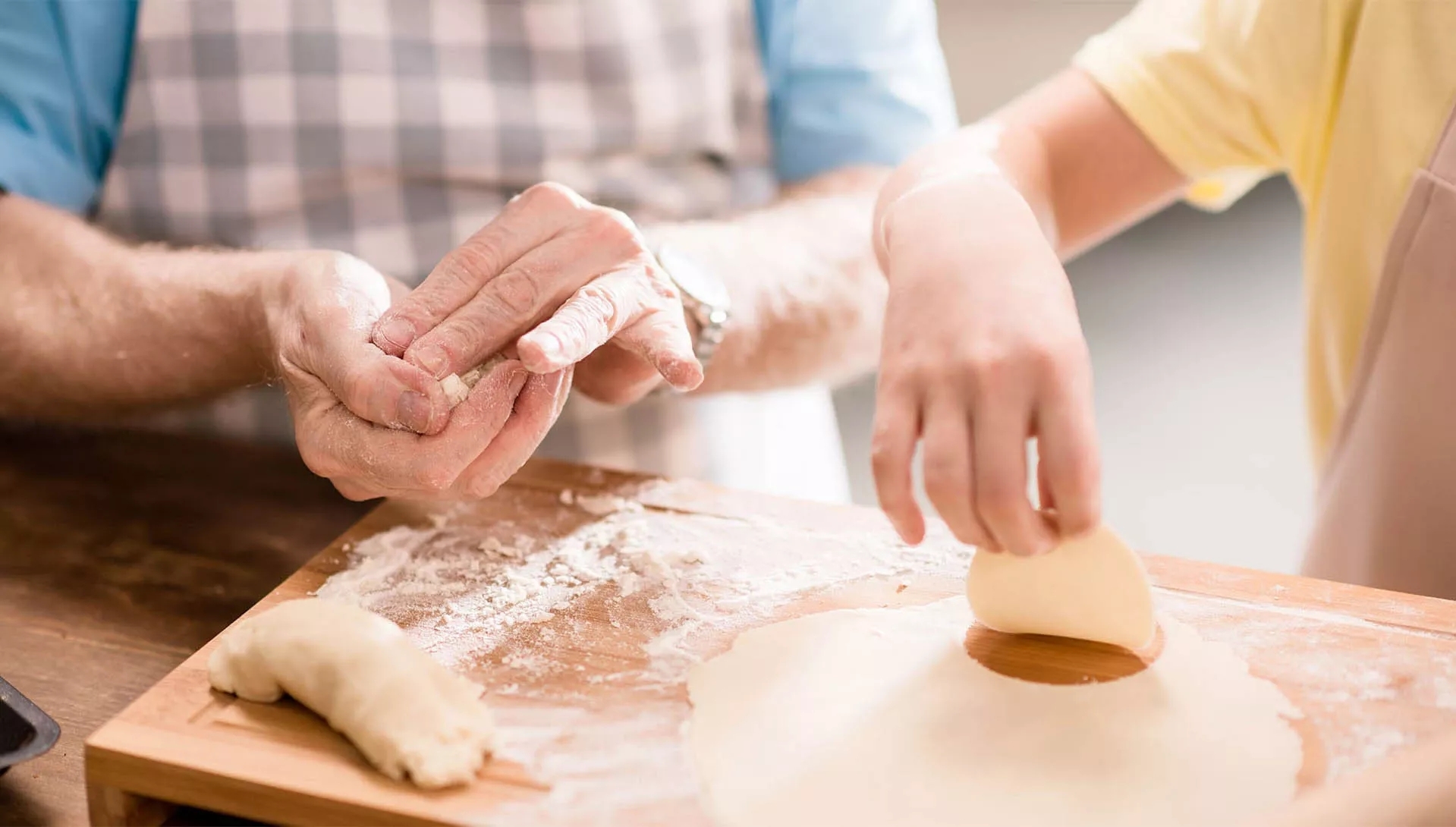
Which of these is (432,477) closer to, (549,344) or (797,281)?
(549,344)

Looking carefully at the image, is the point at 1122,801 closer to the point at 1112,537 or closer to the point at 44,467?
the point at 1112,537

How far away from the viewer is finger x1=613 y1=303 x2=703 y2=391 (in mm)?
930

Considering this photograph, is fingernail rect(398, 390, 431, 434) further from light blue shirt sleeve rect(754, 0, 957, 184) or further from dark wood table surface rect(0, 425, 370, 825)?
light blue shirt sleeve rect(754, 0, 957, 184)

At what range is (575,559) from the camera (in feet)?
3.26

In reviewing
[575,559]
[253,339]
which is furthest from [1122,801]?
[253,339]

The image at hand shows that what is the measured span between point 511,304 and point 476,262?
0.17ft

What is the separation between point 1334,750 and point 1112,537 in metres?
0.20

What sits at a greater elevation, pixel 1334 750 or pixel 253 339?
pixel 253 339

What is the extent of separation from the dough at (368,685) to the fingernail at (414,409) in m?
0.14

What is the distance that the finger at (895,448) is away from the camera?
0.80 meters

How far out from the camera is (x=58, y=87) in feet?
3.96

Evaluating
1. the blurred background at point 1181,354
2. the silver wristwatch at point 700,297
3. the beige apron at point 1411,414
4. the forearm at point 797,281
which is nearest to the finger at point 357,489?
the silver wristwatch at point 700,297

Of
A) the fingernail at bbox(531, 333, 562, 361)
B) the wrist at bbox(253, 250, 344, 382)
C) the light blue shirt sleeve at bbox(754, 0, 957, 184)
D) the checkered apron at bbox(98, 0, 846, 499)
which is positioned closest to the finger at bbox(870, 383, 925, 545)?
the fingernail at bbox(531, 333, 562, 361)

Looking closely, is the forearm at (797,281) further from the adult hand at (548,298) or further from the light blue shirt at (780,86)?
the adult hand at (548,298)
